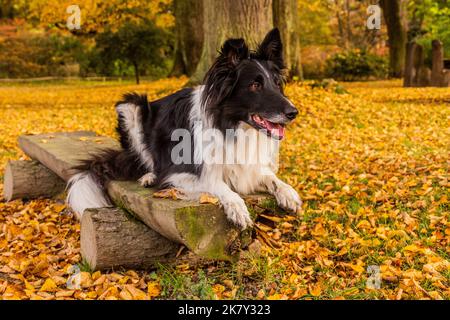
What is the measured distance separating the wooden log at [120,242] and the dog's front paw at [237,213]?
67cm

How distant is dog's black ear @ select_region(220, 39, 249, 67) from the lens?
351 cm

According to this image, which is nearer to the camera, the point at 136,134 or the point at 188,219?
the point at 188,219

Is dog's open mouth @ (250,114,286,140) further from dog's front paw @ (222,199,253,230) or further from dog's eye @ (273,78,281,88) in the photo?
dog's front paw @ (222,199,253,230)

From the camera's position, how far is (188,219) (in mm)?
3344

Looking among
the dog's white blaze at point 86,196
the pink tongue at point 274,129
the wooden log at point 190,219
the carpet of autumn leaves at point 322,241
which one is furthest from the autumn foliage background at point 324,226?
the pink tongue at point 274,129

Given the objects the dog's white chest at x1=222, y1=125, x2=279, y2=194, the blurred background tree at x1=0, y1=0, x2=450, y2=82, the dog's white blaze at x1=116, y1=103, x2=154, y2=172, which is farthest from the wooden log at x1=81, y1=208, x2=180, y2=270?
the blurred background tree at x1=0, y1=0, x2=450, y2=82

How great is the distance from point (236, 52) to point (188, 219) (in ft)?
3.69

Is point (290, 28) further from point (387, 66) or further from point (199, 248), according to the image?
point (199, 248)

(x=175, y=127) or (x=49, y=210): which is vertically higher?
(x=175, y=127)

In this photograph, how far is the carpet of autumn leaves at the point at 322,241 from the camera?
142 inches

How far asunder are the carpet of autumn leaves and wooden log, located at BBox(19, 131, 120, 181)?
52cm

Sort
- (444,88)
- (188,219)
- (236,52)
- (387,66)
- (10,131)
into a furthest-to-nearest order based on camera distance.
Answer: (387,66), (444,88), (10,131), (236,52), (188,219)

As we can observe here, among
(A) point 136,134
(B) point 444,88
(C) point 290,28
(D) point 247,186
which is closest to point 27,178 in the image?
(A) point 136,134

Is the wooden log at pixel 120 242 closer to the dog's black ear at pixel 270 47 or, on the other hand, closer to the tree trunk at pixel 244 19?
the dog's black ear at pixel 270 47
